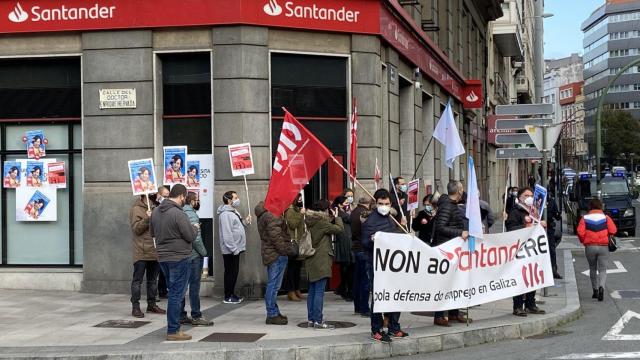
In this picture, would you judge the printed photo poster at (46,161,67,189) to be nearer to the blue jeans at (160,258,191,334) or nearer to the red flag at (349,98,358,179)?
the red flag at (349,98,358,179)

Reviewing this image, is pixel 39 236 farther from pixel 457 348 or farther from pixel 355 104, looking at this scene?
pixel 457 348

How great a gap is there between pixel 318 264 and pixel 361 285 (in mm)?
1112

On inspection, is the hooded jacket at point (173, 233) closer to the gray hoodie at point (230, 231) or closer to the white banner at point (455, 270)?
the white banner at point (455, 270)

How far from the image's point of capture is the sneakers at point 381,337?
932 centimetres

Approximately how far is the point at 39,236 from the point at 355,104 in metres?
6.40

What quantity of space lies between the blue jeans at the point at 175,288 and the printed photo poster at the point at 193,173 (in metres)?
4.98

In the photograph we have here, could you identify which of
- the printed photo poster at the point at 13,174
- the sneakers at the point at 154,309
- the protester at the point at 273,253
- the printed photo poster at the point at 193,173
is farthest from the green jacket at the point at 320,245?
the printed photo poster at the point at 13,174

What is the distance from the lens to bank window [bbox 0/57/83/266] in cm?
1494

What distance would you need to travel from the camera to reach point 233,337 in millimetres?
9844

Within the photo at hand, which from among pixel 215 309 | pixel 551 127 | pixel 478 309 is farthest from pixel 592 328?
pixel 215 309

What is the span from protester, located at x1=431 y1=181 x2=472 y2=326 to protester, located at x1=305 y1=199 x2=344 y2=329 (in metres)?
1.39

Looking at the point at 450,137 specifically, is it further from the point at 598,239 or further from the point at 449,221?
the point at 598,239

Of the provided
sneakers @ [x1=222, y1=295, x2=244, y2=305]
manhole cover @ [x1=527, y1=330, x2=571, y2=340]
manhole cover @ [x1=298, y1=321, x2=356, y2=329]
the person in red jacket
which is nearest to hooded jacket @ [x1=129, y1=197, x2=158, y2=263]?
sneakers @ [x1=222, y1=295, x2=244, y2=305]

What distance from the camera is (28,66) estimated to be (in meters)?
15.1
